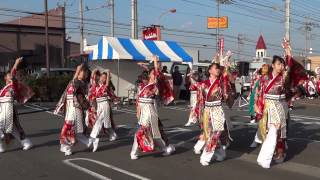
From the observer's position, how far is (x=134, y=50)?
21.5 m

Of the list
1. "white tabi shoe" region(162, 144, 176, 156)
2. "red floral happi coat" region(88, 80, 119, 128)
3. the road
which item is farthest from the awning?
"white tabi shoe" region(162, 144, 176, 156)

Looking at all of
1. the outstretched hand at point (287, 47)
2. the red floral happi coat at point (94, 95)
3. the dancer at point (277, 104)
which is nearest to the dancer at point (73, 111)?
the red floral happi coat at point (94, 95)

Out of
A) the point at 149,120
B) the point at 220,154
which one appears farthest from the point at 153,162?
the point at 220,154

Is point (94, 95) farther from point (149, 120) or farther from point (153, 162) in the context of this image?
point (153, 162)

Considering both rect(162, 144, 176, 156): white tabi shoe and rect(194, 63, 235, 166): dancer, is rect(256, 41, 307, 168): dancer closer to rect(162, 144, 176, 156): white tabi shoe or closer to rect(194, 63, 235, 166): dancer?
rect(194, 63, 235, 166): dancer

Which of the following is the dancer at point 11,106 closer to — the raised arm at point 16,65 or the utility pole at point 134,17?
the raised arm at point 16,65

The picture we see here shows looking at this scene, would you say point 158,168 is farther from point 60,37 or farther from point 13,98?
point 60,37

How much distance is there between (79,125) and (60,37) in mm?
38373

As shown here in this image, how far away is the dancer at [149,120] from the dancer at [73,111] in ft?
3.89

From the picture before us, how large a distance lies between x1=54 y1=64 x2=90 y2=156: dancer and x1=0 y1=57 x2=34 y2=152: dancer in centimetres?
107

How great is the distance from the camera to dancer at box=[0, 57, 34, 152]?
31.6ft

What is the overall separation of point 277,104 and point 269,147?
2.27ft

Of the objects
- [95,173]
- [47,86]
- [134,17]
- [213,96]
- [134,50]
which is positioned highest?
[134,17]

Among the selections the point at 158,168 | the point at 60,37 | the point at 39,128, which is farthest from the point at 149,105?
the point at 60,37
